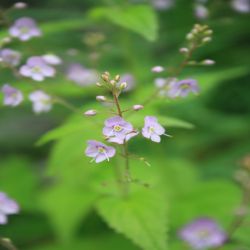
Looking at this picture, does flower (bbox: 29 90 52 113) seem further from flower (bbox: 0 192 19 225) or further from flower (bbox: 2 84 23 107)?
flower (bbox: 0 192 19 225)

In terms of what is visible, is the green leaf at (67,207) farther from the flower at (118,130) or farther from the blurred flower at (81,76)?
the flower at (118,130)

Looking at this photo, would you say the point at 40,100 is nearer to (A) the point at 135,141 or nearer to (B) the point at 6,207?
(B) the point at 6,207

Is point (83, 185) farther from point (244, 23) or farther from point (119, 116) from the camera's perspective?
point (244, 23)

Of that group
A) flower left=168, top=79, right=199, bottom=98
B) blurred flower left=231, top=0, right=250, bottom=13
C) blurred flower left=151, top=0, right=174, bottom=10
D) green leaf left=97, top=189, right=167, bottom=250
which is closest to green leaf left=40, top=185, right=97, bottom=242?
green leaf left=97, top=189, right=167, bottom=250

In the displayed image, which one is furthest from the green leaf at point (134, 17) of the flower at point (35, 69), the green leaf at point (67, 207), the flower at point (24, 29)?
the green leaf at point (67, 207)

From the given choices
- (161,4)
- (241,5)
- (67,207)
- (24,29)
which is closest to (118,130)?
(24,29)

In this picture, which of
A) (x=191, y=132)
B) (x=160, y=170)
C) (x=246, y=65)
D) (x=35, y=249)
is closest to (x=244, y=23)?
(x=246, y=65)
